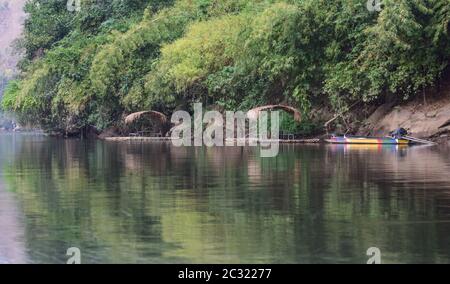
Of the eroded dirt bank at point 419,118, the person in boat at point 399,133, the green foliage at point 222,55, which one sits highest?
the green foliage at point 222,55

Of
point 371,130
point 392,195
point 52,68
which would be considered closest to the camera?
point 392,195

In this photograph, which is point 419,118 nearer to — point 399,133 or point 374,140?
point 399,133

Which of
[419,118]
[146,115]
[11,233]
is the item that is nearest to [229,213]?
[11,233]

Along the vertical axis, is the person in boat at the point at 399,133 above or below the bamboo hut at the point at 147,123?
below

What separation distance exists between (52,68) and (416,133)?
3174 cm

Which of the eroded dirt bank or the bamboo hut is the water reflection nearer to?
the eroded dirt bank

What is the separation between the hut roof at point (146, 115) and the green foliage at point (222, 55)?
0.88m

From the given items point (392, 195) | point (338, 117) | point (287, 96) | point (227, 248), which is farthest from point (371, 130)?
point (227, 248)

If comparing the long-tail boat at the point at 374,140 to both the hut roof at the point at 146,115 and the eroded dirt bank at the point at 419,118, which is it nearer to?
the eroded dirt bank at the point at 419,118

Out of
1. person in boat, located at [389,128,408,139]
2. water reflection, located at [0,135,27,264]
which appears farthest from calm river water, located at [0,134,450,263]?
person in boat, located at [389,128,408,139]

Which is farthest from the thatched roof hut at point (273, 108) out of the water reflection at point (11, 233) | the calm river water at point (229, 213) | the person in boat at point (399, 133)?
the water reflection at point (11, 233)

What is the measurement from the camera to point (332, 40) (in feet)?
144

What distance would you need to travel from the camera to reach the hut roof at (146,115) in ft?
173
